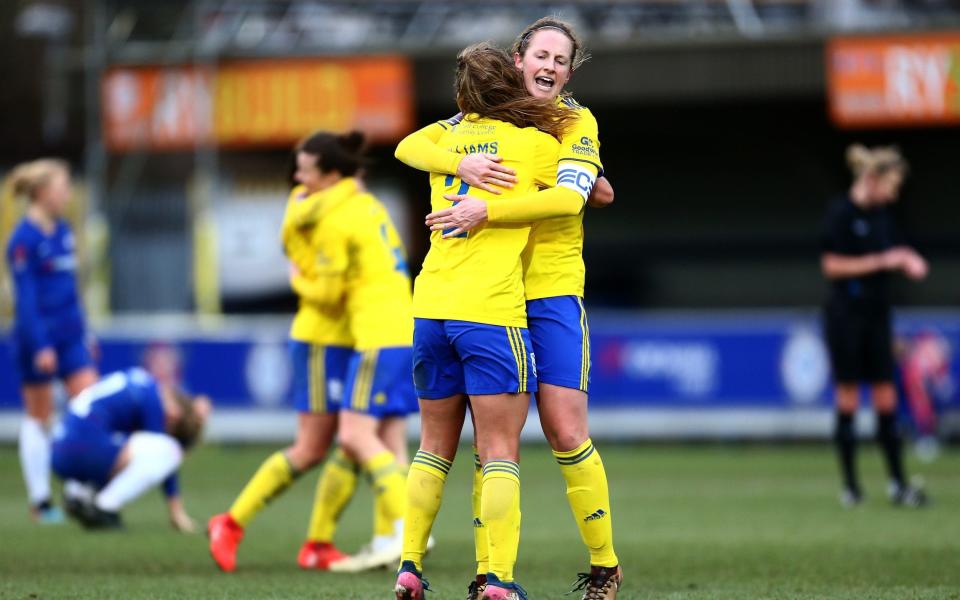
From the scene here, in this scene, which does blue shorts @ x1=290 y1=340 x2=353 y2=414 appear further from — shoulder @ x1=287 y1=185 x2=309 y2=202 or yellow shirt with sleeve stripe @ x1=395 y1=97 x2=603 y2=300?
yellow shirt with sleeve stripe @ x1=395 y1=97 x2=603 y2=300

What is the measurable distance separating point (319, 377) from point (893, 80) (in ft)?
40.7

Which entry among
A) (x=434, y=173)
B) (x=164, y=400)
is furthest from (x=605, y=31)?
(x=434, y=173)

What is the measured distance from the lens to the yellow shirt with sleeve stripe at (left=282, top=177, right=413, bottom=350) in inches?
282

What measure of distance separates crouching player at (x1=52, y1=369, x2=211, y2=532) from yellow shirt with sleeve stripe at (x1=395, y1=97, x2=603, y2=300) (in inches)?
164

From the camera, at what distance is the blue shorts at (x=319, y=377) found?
7.33 m

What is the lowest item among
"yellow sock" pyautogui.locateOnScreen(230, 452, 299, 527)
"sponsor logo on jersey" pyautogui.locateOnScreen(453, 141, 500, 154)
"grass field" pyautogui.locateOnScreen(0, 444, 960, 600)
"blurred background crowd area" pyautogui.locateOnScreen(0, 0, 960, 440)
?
"grass field" pyautogui.locateOnScreen(0, 444, 960, 600)

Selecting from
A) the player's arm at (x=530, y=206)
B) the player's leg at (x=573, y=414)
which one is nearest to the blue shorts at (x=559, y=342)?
the player's leg at (x=573, y=414)

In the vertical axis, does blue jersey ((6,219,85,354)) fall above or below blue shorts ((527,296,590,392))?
above

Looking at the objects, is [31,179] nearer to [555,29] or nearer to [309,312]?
[309,312]

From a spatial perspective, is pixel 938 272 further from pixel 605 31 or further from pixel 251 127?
pixel 251 127

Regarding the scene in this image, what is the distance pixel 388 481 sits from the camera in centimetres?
712

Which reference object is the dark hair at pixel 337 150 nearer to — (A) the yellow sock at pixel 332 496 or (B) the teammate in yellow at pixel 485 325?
(A) the yellow sock at pixel 332 496

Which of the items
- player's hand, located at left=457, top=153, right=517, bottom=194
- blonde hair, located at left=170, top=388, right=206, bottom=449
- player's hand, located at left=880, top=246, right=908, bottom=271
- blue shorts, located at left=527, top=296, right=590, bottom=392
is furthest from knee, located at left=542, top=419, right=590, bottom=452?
player's hand, located at left=880, top=246, right=908, bottom=271

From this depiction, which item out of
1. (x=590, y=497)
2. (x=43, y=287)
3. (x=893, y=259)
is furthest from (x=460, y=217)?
(x=43, y=287)
